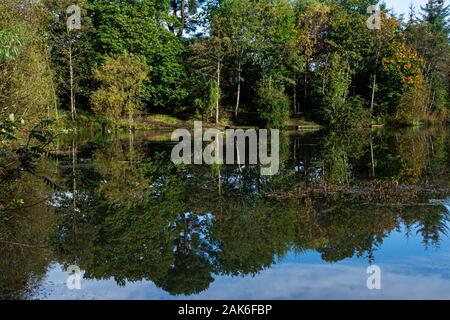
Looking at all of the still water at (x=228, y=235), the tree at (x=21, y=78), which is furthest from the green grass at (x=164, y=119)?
the still water at (x=228, y=235)

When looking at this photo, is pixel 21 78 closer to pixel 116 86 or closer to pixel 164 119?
pixel 116 86

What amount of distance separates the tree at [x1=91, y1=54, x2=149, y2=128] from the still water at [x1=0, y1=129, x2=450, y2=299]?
20918 millimetres

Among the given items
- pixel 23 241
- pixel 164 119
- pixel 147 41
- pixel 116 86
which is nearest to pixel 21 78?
pixel 23 241

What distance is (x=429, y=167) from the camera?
14.4 meters

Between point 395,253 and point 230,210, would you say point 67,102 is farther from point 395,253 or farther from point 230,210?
point 395,253

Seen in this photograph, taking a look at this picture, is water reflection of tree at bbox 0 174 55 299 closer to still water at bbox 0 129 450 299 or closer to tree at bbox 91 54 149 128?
still water at bbox 0 129 450 299

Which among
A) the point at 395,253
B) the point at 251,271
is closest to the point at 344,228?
the point at 395,253

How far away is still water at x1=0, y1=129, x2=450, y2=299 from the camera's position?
5.45 metres

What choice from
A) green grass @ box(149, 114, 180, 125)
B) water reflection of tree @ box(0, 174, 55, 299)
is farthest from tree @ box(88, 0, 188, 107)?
water reflection of tree @ box(0, 174, 55, 299)

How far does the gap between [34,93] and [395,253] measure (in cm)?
1210

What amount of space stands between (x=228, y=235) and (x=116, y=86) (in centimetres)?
2851

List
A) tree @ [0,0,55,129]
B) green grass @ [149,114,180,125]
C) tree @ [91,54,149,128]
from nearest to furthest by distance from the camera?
tree @ [0,0,55,129] → tree @ [91,54,149,128] → green grass @ [149,114,180,125]

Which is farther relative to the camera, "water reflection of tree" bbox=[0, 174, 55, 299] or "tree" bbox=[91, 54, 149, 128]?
"tree" bbox=[91, 54, 149, 128]

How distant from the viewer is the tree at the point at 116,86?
33.6 metres
